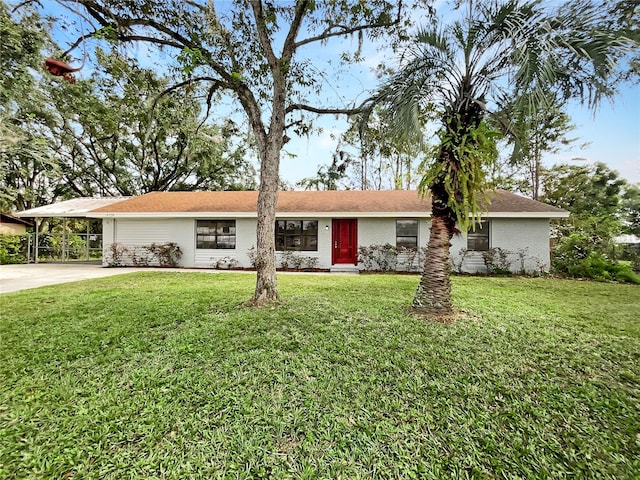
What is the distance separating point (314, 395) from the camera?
2.95 m

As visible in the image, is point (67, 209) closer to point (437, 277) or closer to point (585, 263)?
point (437, 277)

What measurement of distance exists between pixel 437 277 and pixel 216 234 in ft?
34.5

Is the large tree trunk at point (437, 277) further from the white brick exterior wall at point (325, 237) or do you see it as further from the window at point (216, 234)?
the window at point (216, 234)

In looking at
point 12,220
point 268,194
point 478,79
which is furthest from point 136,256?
point 478,79

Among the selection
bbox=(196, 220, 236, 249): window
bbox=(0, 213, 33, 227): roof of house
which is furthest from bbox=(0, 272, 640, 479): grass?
bbox=(0, 213, 33, 227): roof of house

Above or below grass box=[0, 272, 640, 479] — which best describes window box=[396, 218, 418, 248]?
above

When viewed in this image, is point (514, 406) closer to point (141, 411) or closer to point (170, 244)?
point (141, 411)

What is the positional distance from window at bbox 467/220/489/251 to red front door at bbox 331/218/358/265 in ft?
15.4

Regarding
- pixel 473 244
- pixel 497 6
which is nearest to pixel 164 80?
pixel 497 6

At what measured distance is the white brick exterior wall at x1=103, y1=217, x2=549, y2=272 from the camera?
463 inches

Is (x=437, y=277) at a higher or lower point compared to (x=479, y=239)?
lower

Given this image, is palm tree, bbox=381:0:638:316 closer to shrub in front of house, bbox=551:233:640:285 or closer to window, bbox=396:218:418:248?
window, bbox=396:218:418:248

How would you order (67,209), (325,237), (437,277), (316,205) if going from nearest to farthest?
(437,277) → (325,237) → (316,205) → (67,209)

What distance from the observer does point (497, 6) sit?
4938 millimetres
